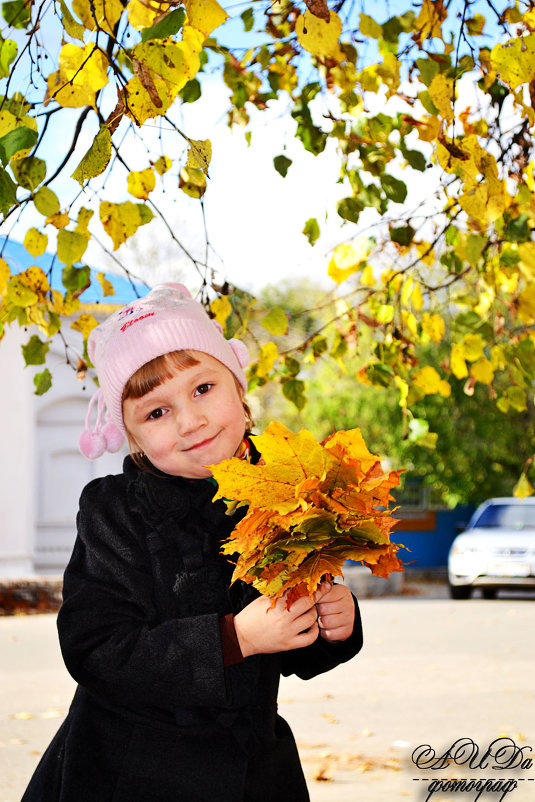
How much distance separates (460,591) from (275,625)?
41.2 ft

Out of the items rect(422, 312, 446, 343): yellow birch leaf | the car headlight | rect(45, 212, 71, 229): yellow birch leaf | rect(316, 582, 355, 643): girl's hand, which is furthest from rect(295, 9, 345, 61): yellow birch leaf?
the car headlight

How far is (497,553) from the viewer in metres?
13.0

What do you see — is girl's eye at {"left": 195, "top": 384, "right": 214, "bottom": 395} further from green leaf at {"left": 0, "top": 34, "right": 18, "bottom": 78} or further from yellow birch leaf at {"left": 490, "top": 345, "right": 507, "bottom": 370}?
yellow birch leaf at {"left": 490, "top": 345, "right": 507, "bottom": 370}

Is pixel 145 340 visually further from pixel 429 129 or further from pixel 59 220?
pixel 429 129

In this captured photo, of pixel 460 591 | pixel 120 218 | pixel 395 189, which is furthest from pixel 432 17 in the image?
pixel 460 591

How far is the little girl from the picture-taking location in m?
1.97

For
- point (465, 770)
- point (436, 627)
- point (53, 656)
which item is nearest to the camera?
point (465, 770)

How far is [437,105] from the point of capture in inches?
100

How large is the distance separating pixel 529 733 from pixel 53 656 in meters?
4.72

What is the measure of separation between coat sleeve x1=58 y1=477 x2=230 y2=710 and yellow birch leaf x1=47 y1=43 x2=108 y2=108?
34.4 inches

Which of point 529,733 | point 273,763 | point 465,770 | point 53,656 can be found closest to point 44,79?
point 273,763

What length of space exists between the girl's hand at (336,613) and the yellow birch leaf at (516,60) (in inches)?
49.7

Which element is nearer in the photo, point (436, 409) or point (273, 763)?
point (273, 763)

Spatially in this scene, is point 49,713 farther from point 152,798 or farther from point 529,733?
point 152,798
